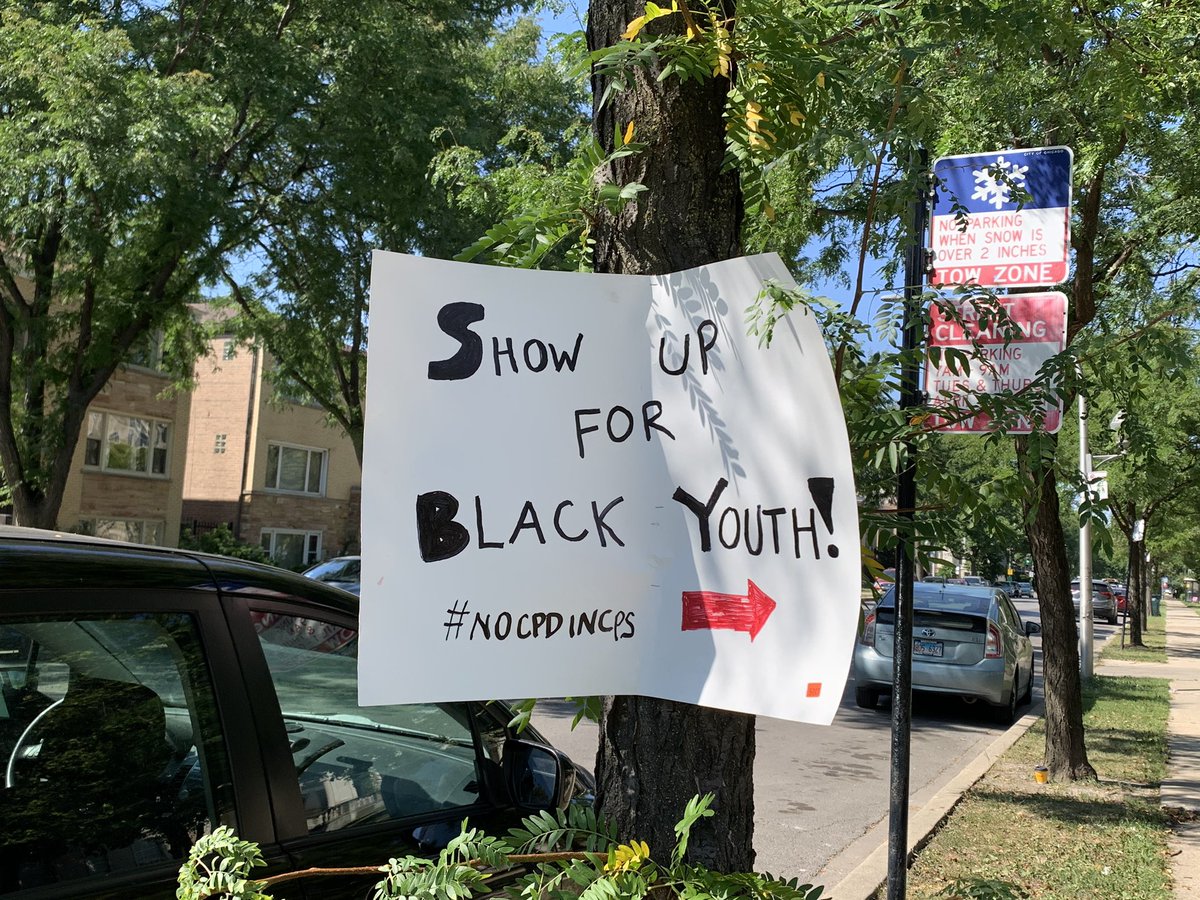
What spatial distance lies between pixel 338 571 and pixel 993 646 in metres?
12.2

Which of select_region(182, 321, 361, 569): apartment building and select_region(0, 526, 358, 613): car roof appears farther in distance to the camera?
select_region(182, 321, 361, 569): apartment building

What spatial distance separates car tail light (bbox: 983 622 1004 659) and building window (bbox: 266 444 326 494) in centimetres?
2559

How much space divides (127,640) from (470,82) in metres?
15.3

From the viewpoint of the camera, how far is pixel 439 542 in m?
1.72

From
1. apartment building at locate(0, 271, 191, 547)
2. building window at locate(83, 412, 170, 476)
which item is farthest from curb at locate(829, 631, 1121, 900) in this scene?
building window at locate(83, 412, 170, 476)

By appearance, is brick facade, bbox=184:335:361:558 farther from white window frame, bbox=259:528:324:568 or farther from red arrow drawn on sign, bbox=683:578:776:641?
red arrow drawn on sign, bbox=683:578:776:641

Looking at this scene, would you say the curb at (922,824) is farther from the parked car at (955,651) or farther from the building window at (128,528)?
the building window at (128,528)

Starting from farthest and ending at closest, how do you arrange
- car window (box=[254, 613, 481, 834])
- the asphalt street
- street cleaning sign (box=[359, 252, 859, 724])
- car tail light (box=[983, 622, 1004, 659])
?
car tail light (box=[983, 622, 1004, 659])
the asphalt street
car window (box=[254, 613, 481, 834])
street cleaning sign (box=[359, 252, 859, 724])

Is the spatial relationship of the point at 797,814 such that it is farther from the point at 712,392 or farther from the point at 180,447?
the point at 180,447

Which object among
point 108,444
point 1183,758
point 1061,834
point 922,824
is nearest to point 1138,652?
point 1183,758

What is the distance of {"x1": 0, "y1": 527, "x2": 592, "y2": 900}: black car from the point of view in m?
2.01

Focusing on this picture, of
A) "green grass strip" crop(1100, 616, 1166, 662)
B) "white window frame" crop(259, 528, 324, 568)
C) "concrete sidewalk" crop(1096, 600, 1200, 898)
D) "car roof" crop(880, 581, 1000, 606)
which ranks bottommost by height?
"concrete sidewalk" crop(1096, 600, 1200, 898)

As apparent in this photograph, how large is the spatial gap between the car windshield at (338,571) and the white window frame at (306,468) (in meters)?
13.3

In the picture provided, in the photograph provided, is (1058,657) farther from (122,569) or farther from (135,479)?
(135,479)
